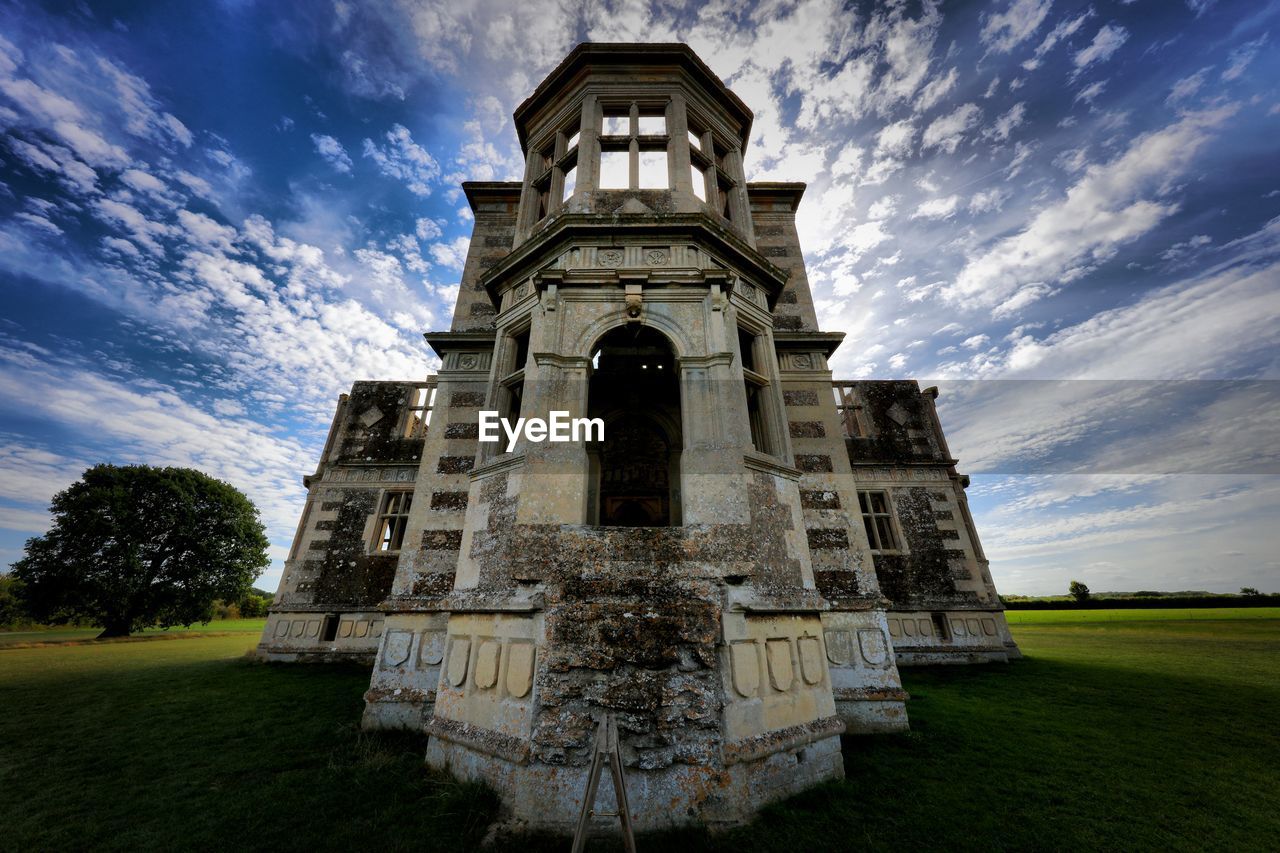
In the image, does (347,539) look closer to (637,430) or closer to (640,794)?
(637,430)

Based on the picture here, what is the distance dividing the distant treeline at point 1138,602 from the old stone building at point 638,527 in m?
39.2

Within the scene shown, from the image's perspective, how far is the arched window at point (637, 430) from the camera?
9.47 metres

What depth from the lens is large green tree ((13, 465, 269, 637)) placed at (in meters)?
19.2

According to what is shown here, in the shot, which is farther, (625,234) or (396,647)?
(625,234)

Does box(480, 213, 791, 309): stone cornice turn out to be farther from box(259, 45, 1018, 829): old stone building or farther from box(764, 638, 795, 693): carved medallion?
box(764, 638, 795, 693): carved medallion

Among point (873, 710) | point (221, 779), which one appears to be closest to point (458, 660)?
point (221, 779)

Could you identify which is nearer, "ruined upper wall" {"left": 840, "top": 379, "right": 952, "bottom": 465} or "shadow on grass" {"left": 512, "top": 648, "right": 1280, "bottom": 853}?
"shadow on grass" {"left": 512, "top": 648, "right": 1280, "bottom": 853}

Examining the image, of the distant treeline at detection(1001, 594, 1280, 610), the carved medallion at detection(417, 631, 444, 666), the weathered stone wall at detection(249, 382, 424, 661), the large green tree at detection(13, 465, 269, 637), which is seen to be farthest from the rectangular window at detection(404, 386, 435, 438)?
the distant treeline at detection(1001, 594, 1280, 610)

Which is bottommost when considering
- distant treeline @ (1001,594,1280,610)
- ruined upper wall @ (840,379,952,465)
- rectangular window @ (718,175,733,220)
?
distant treeline @ (1001,594,1280,610)

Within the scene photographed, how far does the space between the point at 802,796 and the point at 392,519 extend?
1283 cm

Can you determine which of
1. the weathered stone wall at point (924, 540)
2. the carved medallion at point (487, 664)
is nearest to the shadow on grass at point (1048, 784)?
the carved medallion at point (487, 664)

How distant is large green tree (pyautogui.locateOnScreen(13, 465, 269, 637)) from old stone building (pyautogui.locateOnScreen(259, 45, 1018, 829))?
50.5 ft

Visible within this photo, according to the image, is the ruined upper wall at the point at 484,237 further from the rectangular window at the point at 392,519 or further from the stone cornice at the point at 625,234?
the rectangular window at the point at 392,519

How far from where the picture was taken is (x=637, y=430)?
10531mm
